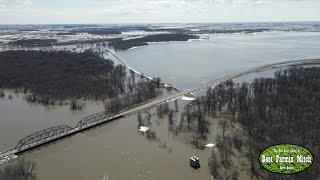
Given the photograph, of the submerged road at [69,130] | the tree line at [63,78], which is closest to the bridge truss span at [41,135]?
the submerged road at [69,130]

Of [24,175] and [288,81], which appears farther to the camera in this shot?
[288,81]

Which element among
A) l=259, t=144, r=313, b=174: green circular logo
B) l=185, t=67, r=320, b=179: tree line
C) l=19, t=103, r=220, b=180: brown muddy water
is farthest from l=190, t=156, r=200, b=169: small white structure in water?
l=259, t=144, r=313, b=174: green circular logo

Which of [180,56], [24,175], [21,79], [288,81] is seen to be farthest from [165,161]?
[180,56]

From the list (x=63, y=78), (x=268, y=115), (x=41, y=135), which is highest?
(x=63, y=78)

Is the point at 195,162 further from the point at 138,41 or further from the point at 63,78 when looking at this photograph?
the point at 138,41

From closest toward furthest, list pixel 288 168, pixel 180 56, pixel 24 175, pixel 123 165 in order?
1. pixel 288 168
2. pixel 24 175
3. pixel 123 165
4. pixel 180 56

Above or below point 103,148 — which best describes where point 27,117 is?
above

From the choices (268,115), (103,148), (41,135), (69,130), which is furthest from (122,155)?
(268,115)

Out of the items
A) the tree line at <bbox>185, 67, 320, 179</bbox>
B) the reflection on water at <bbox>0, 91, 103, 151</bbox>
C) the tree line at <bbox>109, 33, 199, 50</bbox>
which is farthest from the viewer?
the tree line at <bbox>109, 33, 199, 50</bbox>

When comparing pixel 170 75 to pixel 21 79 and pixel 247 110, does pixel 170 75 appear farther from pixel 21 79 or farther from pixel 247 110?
pixel 247 110

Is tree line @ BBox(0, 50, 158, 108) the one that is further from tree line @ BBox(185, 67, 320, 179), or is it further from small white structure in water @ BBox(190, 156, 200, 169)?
small white structure in water @ BBox(190, 156, 200, 169)

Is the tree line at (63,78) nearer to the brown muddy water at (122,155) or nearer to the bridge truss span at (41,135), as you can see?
the bridge truss span at (41,135)
